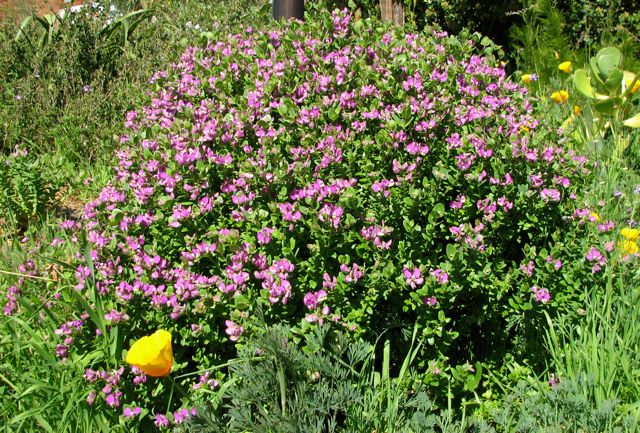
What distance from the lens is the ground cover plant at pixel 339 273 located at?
1.94m

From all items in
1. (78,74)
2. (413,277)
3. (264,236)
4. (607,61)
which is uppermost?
(78,74)

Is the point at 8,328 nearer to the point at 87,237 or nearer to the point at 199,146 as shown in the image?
the point at 87,237

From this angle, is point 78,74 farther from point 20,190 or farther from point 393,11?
point 393,11

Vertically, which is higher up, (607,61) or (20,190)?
(607,61)

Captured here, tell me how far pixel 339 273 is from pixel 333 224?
0.15 m

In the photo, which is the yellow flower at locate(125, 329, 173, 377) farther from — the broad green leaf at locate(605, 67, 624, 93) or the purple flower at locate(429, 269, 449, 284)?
the broad green leaf at locate(605, 67, 624, 93)

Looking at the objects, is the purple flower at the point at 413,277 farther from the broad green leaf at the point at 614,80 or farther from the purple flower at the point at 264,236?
the broad green leaf at the point at 614,80

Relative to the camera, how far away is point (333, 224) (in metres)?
1.99

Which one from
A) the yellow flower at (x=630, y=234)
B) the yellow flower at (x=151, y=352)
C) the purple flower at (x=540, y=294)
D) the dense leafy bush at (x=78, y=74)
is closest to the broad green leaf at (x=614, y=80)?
the yellow flower at (x=630, y=234)

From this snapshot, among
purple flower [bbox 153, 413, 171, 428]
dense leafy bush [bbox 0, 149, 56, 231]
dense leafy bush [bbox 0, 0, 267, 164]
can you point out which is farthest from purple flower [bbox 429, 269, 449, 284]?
dense leafy bush [bbox 0, 0, 267, 164]

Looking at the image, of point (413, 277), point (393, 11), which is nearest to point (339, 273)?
point (413, 277)

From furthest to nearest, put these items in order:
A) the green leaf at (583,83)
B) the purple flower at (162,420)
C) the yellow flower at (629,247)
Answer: the green leaf at (583,83) → the yellow flower at (629,247) → the purple flower at (162,420)

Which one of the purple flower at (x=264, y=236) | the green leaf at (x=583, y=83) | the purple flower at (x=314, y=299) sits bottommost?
the purple flower at (x=314, y=299)

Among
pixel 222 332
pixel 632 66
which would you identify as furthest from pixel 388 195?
pixel 632 66
